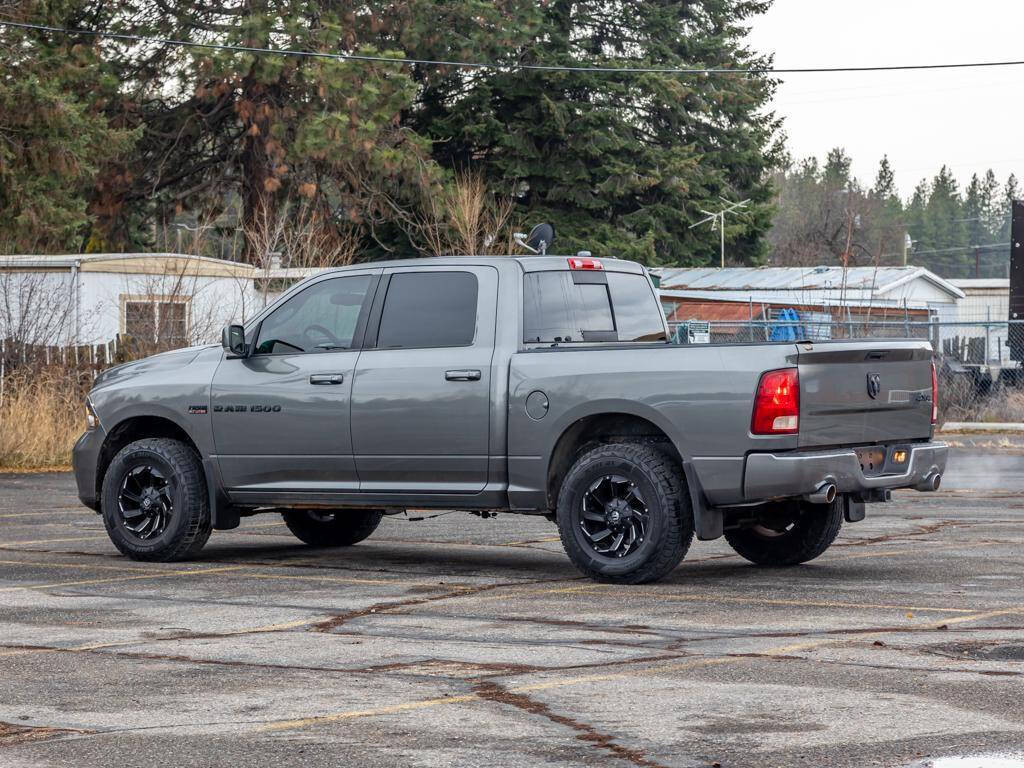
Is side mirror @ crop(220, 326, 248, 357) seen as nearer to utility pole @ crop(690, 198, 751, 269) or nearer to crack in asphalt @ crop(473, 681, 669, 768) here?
crack in asphalt @ crop(473, 681, 669, 768)

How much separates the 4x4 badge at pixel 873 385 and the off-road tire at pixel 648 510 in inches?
48.0

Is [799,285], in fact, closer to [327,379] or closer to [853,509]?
[853,509]

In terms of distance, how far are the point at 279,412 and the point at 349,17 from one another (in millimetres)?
31941

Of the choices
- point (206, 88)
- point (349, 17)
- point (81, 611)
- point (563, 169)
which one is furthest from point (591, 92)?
point (81, 611)

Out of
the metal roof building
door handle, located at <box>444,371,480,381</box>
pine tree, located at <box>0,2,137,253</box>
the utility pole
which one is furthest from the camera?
the utility pole

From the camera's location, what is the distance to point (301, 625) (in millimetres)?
8297

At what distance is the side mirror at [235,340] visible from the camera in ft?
35.9

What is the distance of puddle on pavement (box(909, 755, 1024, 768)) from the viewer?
5.13 meters

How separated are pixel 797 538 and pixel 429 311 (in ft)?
9.32

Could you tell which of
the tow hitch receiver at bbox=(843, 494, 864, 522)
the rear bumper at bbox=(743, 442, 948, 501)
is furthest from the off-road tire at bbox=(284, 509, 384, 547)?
the rear bumper at bbox=(743, 442, 948, 501)

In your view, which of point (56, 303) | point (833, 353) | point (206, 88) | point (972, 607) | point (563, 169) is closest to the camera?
point (972, 607)

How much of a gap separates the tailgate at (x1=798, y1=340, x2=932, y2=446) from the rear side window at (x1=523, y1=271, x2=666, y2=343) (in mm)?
1823

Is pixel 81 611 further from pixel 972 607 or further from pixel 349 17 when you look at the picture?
pixel 349 17

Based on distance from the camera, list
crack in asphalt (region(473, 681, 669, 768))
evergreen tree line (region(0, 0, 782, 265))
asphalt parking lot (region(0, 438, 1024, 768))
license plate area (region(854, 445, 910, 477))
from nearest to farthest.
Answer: crack in asphalt (region(473, 681, 669, 768)), asphalt parking lot (region(0, 438, 1024, 768)), license plate area (region(854, 445, 910, 477)), evergreen tree line (region(0, 0, 782, 265))
